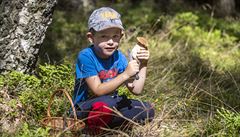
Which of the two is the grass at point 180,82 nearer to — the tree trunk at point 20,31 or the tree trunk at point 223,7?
the tree trunk at point 20,31

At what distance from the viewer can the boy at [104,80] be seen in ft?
12.5

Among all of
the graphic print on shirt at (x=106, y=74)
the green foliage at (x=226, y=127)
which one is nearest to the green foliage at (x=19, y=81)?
the graphic print on shirt at (x=106, y=74)

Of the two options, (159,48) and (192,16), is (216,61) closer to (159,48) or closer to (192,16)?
(159,48)

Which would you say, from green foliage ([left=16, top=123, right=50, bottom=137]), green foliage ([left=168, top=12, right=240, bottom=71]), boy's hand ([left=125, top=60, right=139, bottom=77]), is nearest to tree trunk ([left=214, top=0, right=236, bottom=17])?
green foliage ([left=168, top=12, right=240, bottom=71])

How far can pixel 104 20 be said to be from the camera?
3.85 meters

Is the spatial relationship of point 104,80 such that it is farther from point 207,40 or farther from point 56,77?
point 207,40

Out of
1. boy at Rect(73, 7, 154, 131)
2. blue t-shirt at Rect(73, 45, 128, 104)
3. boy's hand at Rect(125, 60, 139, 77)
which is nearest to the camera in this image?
boy's hand at Rect(125, 60, 139, 77)

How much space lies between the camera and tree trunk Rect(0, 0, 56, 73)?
4516mm

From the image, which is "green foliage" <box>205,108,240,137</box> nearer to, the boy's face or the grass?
the grass

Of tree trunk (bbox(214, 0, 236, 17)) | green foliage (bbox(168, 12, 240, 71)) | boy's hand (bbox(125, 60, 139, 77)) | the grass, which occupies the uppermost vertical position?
boy's hand (bbox(125, 60, 139, 77))

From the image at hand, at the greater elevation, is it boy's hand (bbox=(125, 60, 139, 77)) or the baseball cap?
the baseball cap

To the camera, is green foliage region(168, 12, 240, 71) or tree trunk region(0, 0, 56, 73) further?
green foliage region(168, 12, 240, 71)

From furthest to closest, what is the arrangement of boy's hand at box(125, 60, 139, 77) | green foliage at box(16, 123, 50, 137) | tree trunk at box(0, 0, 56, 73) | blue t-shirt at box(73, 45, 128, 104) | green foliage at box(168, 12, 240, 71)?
1. green foliage at box(168, 12, 240, 71)
2. tree trunk at box(0, 0, 56, 73)
3. blue t-shirt at box(73, 45, 128, 104)
4. boy's hand at box(125, 60, 139, 77)
5. green foliage at box(16, 123, 50, 137)

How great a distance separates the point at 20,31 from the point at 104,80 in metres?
0.99
